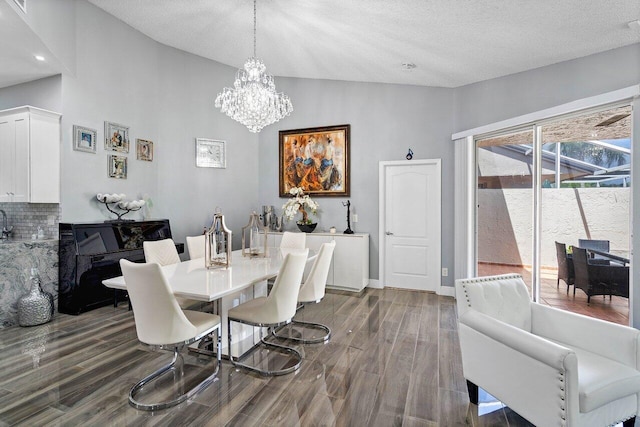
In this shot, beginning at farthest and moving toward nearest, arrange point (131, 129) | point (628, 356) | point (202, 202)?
point (202, 202) → point (131, 129) → point (628, 356)

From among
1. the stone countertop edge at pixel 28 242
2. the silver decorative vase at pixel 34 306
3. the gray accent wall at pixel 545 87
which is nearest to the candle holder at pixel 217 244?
the silver decorative vase at pixel 34 306

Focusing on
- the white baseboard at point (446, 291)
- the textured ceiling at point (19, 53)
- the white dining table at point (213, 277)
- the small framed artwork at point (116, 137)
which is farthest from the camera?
the white baseboard at point (446, 291)

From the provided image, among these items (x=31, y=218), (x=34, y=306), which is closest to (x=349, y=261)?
(x=34, y=306)

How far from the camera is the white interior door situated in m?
5.02

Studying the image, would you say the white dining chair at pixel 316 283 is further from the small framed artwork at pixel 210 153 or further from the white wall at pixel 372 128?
the small framed artwork at pixel 210 153

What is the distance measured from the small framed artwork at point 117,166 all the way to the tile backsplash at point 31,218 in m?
0.76

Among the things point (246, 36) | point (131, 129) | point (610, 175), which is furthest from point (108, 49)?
point (610, 175)

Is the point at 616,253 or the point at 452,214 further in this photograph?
the point at 452,214

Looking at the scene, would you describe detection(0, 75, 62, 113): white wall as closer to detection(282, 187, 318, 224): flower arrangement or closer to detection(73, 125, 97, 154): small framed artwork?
detection(73, 125, 97, 154): small framed artwork

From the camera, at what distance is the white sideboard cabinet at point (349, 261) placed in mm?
5082

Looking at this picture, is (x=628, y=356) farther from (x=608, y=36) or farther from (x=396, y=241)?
(x=396, y=241)

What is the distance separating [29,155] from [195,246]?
2.14 m

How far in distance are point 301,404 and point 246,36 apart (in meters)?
4.36

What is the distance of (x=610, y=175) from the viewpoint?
3088 mm
